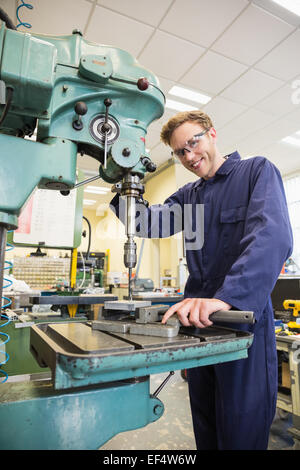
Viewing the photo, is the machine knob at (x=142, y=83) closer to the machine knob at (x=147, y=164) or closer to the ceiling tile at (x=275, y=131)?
the machine knob at (x=147, y=164)

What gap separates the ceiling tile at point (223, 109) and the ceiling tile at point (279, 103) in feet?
0.81

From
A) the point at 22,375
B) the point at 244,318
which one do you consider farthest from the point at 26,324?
the point at 244,318

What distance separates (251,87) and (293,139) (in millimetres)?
1670

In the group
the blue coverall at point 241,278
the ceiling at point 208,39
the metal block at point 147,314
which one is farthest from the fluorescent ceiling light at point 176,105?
the metal block at point 147,314

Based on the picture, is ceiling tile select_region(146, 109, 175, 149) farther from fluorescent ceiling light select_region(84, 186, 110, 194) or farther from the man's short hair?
the man's short hair

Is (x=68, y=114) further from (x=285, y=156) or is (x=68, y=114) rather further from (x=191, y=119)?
(x=285, y=156)

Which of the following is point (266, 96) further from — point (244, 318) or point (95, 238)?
point (95, 238)

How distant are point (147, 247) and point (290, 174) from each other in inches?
127

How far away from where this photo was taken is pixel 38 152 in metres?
0.68

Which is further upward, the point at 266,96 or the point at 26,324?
the point at 266,96

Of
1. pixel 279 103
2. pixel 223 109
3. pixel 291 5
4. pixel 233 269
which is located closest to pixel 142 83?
pixel 233 269

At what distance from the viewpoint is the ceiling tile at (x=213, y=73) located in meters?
2.79

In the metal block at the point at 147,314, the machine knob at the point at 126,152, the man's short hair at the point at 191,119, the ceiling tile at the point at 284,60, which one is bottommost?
the metal block at the point at 147,314

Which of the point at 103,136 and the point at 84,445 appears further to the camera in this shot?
the point at 103,136
